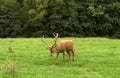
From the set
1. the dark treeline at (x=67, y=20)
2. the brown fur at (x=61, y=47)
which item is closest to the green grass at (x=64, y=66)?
the brown fur at (x=61, y=47)

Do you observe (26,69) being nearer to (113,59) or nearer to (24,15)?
(113,59)

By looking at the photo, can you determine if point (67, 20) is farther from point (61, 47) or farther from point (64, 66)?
point (64, 66)

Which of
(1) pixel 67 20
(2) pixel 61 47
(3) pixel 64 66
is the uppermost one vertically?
(2) pixel 61 47

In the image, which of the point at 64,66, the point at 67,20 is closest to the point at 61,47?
the point at 64,66

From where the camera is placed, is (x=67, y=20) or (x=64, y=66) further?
(x=67, y=20)

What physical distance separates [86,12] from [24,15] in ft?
33.3

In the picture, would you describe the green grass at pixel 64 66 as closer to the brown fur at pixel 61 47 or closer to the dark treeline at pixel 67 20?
the brown fur at pixel 61 47

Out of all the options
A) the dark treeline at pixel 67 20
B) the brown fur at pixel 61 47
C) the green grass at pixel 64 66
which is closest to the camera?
the green grass at pixel 64 66

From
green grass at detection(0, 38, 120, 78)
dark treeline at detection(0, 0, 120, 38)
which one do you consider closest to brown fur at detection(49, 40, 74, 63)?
green grass at detection(0, 38, 120, 78)

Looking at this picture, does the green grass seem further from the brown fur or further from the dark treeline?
the dark treeline

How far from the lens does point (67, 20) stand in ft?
175

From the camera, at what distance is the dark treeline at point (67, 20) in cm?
5303

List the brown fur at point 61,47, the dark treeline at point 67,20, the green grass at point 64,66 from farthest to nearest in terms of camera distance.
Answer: the dark treeline at point 67,20 < the brown fur at point 61,47 < the green grass at point 64,66

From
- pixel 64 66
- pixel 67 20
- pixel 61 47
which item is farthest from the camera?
pixel 67 20
